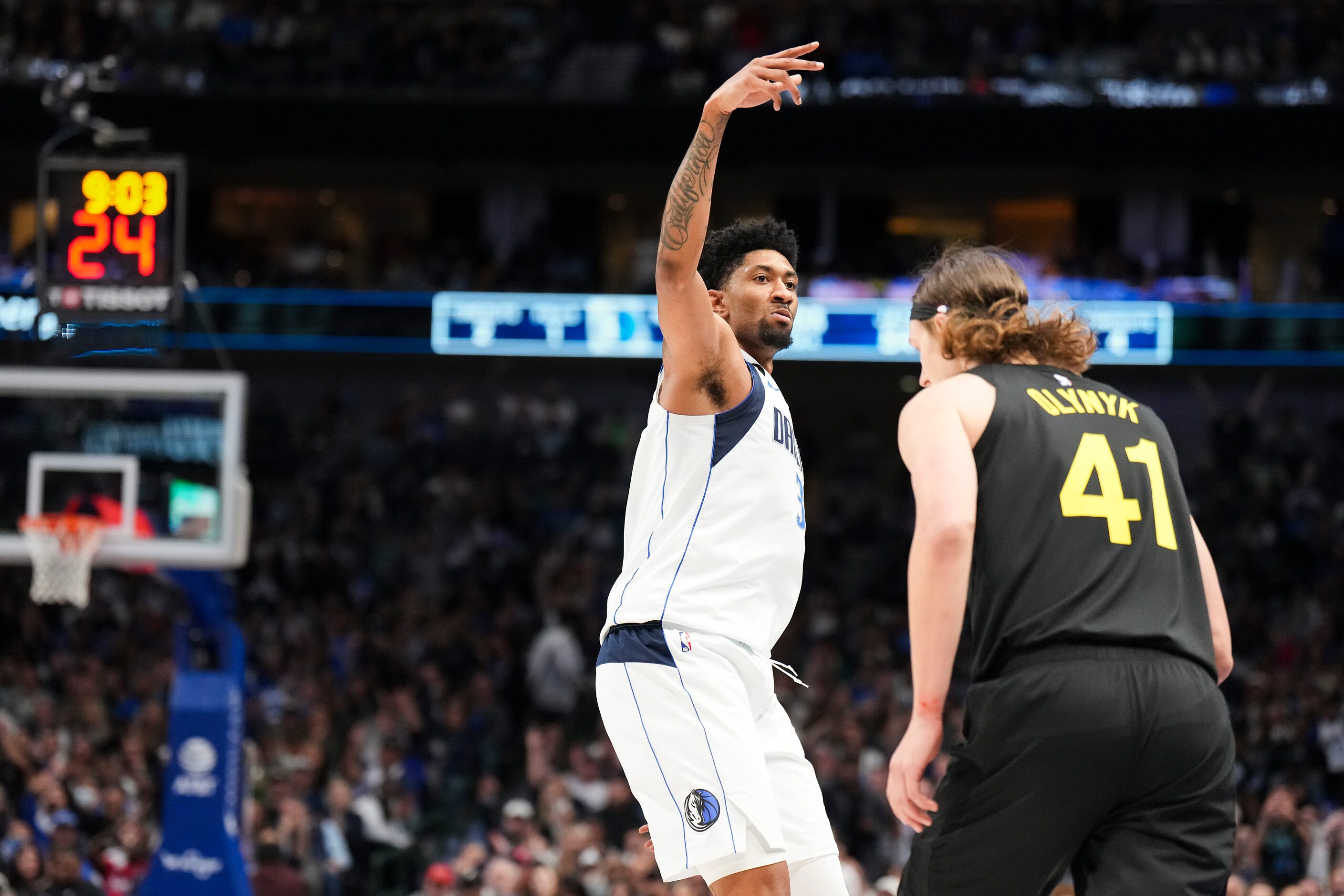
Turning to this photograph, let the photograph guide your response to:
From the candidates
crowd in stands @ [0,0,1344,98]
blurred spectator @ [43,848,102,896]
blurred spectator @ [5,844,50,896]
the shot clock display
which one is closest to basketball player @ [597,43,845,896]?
the shot clock display

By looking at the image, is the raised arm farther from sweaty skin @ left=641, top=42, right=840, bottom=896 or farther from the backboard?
the backboard

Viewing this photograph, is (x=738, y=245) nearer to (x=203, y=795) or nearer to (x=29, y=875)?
(x=203, y=795)

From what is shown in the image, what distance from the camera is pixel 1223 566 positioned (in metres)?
19.0

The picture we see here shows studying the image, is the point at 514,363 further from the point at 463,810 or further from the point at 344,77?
the point at 463,810

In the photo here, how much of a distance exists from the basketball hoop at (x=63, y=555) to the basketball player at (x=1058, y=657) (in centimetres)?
903

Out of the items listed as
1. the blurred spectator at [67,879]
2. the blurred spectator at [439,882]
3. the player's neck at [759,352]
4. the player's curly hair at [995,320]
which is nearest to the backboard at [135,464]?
the blurred spectator at [67,879]

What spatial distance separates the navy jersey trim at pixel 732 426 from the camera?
443 cm

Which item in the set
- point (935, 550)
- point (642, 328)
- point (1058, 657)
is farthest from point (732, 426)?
point (642, 328)

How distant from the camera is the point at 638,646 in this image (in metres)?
4.37

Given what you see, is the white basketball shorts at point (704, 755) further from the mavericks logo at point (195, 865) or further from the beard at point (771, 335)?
the mavericks logo at point (195, 865)

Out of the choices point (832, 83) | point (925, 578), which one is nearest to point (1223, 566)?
point (832, 83)

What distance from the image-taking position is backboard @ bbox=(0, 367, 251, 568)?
11117mm

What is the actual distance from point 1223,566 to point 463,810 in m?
9.69

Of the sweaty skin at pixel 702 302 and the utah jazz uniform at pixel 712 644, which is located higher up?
the sweaty skin at pixel 702 302
